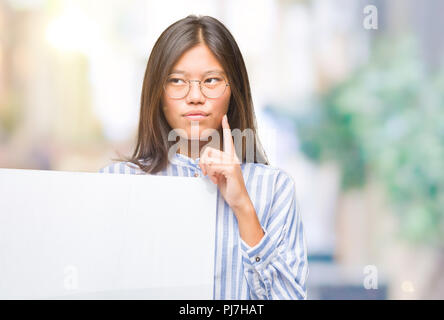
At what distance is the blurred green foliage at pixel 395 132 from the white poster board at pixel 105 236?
1.09 m

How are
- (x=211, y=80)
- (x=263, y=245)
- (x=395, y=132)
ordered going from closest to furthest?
1. (x=263, y=245)
2. (x=211, y=80)
3. (x=395, y=132)

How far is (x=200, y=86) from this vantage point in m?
0.97

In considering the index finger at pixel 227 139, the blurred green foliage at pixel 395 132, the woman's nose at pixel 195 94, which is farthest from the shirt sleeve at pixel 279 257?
the blurred green foliage at pixel 395 132

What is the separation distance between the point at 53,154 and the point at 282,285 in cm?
112

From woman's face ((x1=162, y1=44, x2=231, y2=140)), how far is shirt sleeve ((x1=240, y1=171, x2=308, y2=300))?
0.65 feet

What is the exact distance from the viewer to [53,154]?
1.74 metres

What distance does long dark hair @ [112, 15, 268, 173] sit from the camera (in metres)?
0.97

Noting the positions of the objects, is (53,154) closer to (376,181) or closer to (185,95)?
(185,95)

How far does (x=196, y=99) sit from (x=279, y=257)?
1.11 feet

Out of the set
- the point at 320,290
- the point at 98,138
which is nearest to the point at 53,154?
the point at 98,138

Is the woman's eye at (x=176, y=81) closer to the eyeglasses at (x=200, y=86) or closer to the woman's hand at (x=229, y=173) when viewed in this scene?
the eyeglasses at (x=200, y=86)

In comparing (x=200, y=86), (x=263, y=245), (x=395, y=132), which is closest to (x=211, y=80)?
(x=200, y=86)

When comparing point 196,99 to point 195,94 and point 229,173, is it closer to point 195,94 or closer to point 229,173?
point 195,94

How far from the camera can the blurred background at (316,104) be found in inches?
67.1
